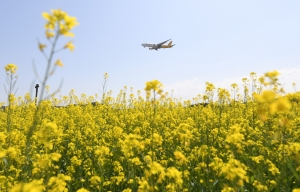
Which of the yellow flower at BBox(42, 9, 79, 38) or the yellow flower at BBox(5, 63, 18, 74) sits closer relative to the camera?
the yellow flower at BBox(42, 9, 79, 38)

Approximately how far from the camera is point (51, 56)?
153 centimetres

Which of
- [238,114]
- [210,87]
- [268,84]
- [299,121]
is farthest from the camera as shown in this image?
[238,114]

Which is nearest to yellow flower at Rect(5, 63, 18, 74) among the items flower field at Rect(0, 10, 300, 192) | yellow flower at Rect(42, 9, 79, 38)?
flower field at Rect(0, 10, 300, 192)

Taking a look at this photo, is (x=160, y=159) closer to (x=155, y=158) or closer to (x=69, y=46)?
(x=155, y=158)

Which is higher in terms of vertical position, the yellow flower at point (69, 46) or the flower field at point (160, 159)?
the yellow flower at point (69, 46)

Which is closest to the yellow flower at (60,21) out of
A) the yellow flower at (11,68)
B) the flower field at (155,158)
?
the flower field at (155,158)

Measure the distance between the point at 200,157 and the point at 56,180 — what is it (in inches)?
99.2

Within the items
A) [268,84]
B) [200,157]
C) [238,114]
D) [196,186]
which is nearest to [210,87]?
[238,114]

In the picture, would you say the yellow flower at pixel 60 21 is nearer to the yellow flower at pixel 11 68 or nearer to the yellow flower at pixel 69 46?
the yellow flower at pixel 69 46

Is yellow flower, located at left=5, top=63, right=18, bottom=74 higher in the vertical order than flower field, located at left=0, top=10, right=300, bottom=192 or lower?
higher

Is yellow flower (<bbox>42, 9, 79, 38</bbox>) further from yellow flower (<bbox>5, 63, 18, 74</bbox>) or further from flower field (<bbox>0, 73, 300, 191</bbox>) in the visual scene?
yellow flower (<bbox>5, 63, 18, 74</bbox>)

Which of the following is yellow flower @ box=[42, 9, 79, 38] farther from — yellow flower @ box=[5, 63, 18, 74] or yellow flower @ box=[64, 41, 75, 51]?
yellow flower @ box=[5, 63, 18, 74]

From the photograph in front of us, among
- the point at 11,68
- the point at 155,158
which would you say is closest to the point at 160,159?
the point at 155,158

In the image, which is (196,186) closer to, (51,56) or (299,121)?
(51,56)
